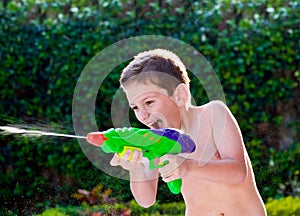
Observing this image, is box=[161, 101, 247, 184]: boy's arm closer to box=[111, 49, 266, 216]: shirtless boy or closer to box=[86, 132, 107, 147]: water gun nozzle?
box=[111, 49, 266, 216]: shirtless boy

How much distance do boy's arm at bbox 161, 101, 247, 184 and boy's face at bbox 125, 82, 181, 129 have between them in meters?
0.21

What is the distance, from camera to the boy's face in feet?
10.1

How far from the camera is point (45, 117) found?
6.76m

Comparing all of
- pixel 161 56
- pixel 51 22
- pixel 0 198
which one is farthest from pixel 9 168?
pixel 161 56

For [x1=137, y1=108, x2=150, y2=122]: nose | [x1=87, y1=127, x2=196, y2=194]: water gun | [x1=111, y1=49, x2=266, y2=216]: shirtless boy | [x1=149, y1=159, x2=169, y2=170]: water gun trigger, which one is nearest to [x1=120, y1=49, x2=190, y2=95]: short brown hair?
[x1=111, y1=49, x2=266, y2=216]: shirtless boy

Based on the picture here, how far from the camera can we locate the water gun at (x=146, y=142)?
2852mm

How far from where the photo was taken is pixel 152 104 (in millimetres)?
3096

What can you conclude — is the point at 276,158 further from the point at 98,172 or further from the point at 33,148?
the point at 33,148

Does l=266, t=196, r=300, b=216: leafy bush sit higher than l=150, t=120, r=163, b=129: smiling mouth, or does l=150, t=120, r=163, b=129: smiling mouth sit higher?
l=150, t=120, r=163, b=129: smiling mouth

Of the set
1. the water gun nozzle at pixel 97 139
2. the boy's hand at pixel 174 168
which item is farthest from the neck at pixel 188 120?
the water gun nozzle at pixel 97 139

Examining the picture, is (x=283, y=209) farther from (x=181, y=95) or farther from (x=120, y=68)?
(x=181, y=95)

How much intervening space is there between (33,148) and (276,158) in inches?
90.9

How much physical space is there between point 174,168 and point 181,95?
0.46 meters

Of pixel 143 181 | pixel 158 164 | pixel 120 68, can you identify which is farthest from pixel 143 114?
pixel 120 68
